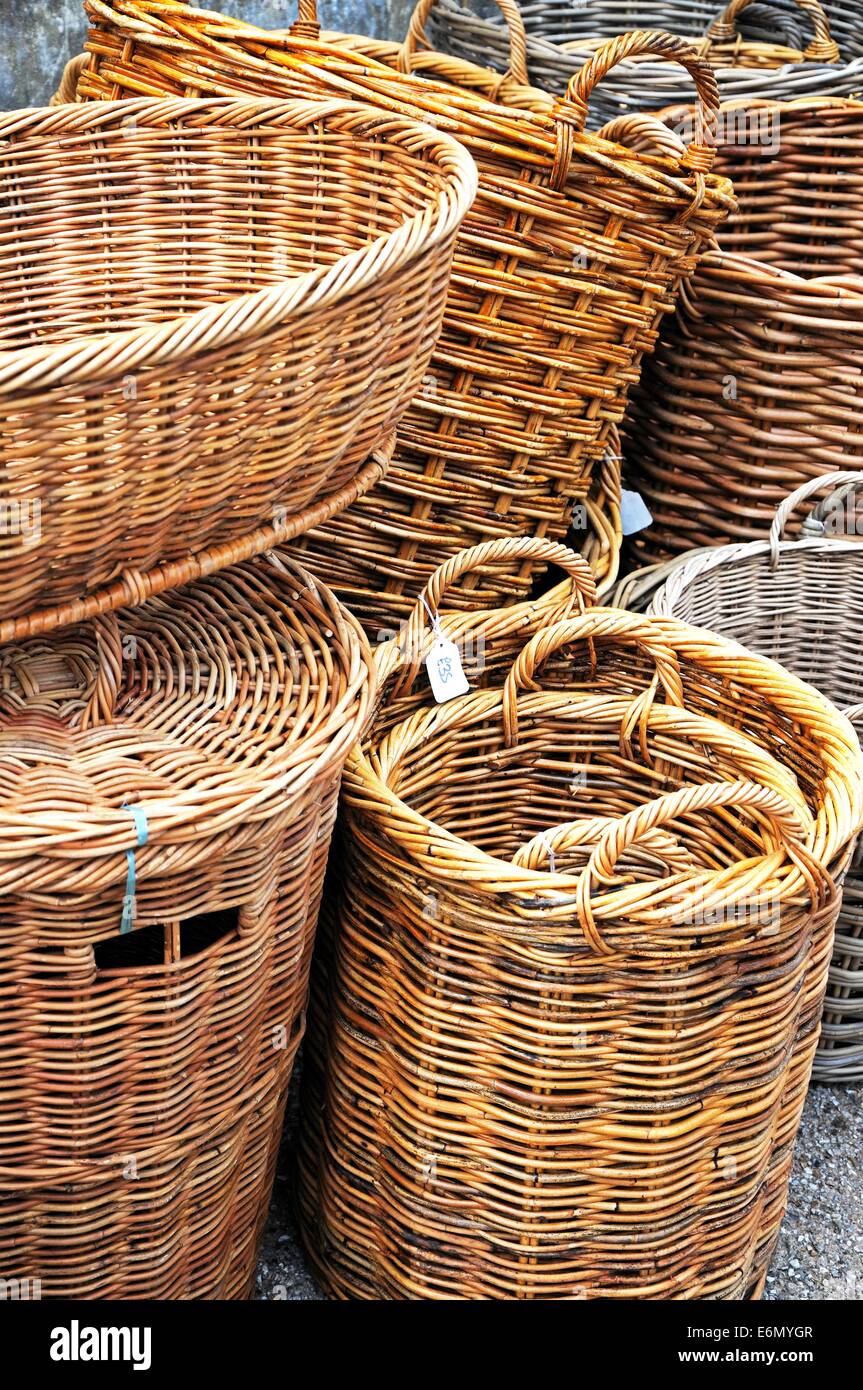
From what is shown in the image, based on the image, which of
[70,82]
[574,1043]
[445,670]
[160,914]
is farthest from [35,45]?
[574,1043]

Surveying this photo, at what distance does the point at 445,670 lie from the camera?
173cm

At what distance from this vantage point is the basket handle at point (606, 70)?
1621 millimetres

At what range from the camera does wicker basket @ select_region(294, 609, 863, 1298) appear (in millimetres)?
1354

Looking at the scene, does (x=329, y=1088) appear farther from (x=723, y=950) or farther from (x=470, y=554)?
(x=470, y=554)

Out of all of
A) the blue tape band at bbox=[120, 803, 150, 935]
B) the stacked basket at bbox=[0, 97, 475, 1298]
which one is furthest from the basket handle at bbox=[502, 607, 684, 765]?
the blue tape band at bbox=[120, 803, 150, 935]

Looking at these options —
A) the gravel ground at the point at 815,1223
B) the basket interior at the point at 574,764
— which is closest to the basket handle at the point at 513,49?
the basket interior at the point at 574,764

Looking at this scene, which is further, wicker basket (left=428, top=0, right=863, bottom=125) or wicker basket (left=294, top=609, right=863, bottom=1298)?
wicker basket (left=428, top=0, right=863, bottom=125)

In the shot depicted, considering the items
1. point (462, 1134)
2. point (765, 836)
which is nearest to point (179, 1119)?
point (462, 1134)

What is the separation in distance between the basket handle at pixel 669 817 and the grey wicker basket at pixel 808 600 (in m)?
0.63

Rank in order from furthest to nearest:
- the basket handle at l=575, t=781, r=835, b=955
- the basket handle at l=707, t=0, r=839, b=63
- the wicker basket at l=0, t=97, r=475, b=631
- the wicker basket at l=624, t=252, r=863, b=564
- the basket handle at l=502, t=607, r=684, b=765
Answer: the basket handle at l=707, t=0, r=839, b=63 → the wicker basket at l=624, t=252, r=863, b=564 → the basket handle at l=502, t=607, r=684, b=765 → the basket handle at l=575, t=781, r=835, b=955 → the wicker basket at l=0, t=97, r=475, b=631

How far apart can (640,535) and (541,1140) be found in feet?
4.13

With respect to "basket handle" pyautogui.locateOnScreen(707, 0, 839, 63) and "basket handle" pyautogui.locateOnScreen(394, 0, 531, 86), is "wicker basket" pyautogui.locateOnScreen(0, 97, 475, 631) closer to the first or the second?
"basket handle" pyautogui.locateOnScreen(394, 0, 531, 86)

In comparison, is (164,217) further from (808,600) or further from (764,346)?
(808,600)

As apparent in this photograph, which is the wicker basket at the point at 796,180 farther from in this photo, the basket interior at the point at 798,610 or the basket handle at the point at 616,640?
the basket handle at the point at 616,640
